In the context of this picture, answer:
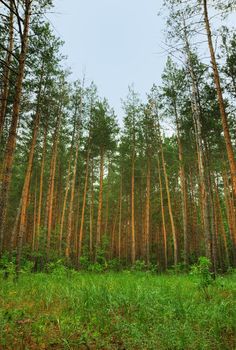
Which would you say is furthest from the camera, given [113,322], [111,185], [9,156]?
[111,185]

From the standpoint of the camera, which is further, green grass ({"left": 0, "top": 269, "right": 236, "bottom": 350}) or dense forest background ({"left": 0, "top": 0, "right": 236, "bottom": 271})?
dense forest background ({"left": 0, "top": 0, "right": 236, "bottom": 271})

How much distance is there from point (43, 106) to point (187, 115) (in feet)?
29.6

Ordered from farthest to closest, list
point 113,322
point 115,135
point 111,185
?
1. point 111,185
2. point 115,135
3. point 113,322

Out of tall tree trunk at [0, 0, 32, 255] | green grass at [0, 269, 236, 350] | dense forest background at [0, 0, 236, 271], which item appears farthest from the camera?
dense forest background at [0, 0, 236, 271]

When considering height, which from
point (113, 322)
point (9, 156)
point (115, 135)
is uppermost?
point (115, 135)

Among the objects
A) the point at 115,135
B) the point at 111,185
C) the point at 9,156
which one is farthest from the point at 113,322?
the point at 111,185

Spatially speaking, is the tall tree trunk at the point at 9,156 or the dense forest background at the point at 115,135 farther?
the dense forest background at the point at 115,135

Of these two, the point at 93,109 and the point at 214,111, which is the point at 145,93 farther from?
the point at 214,111

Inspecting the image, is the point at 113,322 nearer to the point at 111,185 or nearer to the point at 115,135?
the point at 115,135

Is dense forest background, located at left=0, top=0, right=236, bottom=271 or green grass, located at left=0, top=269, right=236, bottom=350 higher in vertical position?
dense forest background, located at left=0, top=0, right=236, bottom=271

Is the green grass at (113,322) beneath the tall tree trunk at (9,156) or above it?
beneath

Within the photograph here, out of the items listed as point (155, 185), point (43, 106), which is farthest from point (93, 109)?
point (155, 185)

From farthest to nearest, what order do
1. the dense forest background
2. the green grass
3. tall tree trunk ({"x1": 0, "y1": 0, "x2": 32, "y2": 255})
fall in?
the dense forest background < tall tree trunk ({"x1": 0, "y1": 0, "x2": 32, "y2": 255}) < the green grass

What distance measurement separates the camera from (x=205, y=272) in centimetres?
709
